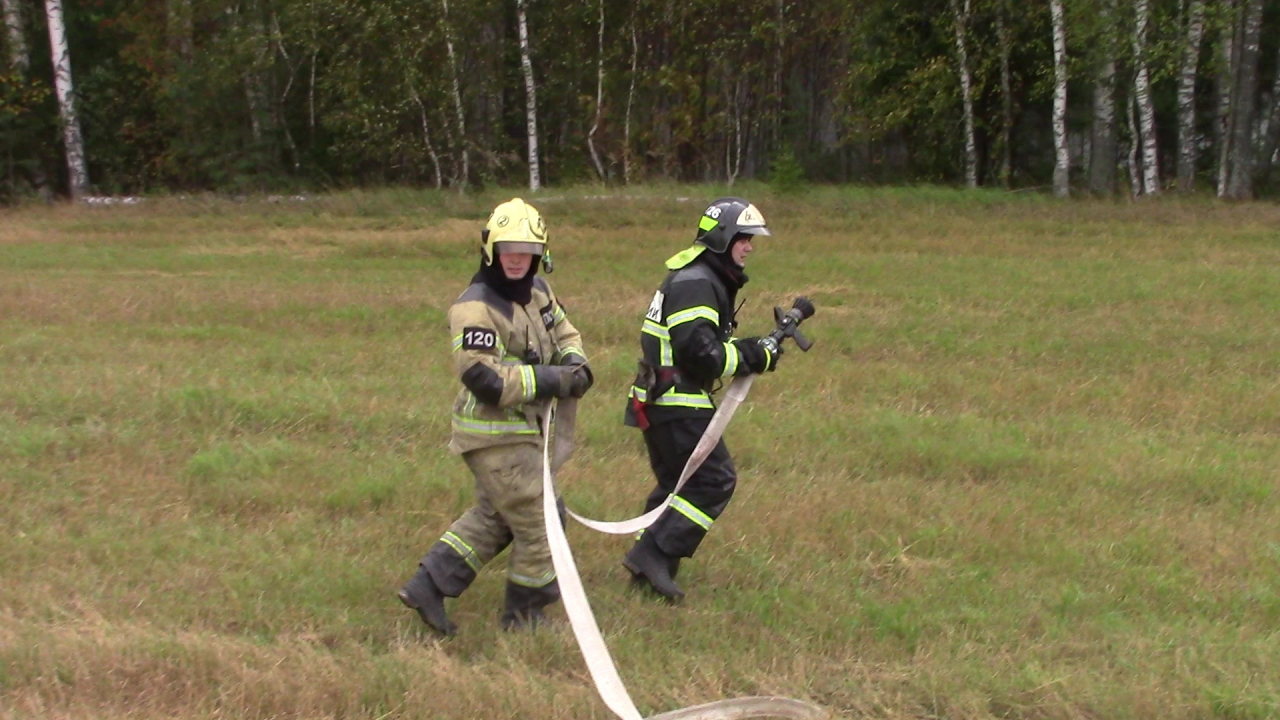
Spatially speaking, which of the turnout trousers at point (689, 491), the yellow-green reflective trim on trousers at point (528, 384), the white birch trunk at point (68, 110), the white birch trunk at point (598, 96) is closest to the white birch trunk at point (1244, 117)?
the white birch trunk at point (598, 96)

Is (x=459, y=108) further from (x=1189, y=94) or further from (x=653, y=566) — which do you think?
(x=653, y=566)

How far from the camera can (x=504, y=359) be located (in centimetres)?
478

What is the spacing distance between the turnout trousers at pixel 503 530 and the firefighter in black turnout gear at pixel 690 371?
1.92ft

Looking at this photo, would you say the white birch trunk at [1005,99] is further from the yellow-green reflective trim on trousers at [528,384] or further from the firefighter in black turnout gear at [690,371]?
the yellow-green reflective trim on trousers at [528,384]

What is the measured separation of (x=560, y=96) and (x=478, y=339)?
29366mm

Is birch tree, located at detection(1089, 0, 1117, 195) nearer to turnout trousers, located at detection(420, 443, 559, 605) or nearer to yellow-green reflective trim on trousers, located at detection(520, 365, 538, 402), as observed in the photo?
turnout trousers, located at detection(420, 443, 559, 605)

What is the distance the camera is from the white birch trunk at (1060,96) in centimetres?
2369

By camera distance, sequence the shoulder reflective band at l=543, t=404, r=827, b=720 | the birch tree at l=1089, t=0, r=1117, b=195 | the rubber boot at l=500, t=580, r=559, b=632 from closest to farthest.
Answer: the shoulder reflective band at l=543, t=404, r=827, b=720 → the rubber boot at l=500, t=580, r=559, b=632 → the birch tree at l=1089, t=0, r=1117, b=195

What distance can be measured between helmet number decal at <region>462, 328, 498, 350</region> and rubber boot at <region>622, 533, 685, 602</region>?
50.7 inches

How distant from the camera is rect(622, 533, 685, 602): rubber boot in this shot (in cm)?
540

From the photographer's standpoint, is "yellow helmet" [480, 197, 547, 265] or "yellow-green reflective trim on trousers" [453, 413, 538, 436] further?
"yellow-green reflective trim on trousers" [453, 413, 538, 436]

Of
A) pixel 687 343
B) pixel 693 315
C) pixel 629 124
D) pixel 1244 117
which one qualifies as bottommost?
pixel 687 343

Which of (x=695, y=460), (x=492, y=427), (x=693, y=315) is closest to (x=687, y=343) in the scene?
(x=693, y=315)

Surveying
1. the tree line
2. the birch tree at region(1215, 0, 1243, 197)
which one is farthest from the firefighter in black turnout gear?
the tree line
